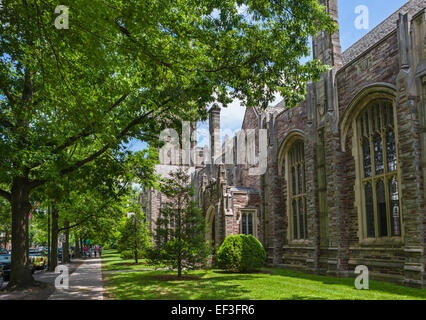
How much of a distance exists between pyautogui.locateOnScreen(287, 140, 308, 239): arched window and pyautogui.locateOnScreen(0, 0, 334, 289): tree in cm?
832

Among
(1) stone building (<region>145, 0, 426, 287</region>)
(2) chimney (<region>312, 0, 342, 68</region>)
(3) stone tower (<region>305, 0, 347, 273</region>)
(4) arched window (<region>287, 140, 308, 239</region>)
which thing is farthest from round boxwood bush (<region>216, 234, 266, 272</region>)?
(2) chimney (<region>312, 0, 342, 68</region>)

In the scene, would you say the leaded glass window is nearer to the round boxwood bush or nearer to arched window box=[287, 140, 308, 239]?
arched window box=[287, 140, 308, 239]

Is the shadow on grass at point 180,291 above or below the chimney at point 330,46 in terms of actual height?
below

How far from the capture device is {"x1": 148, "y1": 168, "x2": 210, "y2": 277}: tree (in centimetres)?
1541

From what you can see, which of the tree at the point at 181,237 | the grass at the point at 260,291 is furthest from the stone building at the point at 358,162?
the tree at the point at 181,237

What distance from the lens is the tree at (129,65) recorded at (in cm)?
733

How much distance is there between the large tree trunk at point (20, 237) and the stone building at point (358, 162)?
391 inches

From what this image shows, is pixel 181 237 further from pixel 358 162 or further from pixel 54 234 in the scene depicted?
A: pixel 54 234

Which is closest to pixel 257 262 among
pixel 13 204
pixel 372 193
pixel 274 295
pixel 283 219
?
pixel 283 219

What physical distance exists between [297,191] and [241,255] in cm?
451

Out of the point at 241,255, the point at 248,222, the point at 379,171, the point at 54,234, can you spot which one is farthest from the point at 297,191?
the point at 54,234

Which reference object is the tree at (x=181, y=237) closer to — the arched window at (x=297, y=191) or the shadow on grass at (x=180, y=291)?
the shadow on grass at (x=180, y=291)

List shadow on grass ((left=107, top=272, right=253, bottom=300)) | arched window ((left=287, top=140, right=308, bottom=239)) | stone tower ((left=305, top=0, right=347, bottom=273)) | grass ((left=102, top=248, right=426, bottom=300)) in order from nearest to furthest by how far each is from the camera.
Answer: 1. grass ((left=102, top=248, right=426, bottom=300))
2. shadow on grass ((left=107, top=272, right=253, bottom=300))
3. stone tower ((left=305, top=0, right=347, bottom=273))
4. arched window ((left=287, top=140, right=308, bottom=239))

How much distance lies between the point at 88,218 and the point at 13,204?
8.18m
